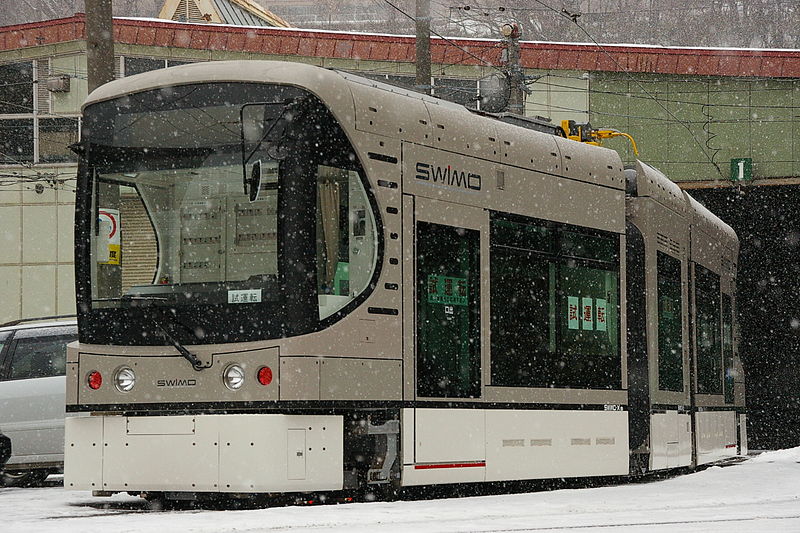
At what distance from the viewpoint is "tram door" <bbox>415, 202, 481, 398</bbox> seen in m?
11.3

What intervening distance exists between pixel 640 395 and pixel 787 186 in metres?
18.6

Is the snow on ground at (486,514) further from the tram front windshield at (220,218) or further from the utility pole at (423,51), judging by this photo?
the utility pole at (423,51)

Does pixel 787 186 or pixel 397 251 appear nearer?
pixel 397 251

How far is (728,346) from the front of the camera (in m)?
18.9

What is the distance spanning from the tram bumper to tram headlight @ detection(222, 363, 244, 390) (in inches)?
9.4

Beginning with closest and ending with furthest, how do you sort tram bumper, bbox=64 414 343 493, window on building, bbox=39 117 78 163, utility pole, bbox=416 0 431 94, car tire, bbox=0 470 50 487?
tram bumper, bbox=64 414 343 493, car tire, bbox=0 470 50 487, utility pole, bbox=416 0 431 94, window on building, bbox=39 117 78 163

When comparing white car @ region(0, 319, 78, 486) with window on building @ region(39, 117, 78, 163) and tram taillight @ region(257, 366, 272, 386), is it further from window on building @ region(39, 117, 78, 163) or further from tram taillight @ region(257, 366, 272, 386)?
window on building @ region(39, 117, 78, 163)

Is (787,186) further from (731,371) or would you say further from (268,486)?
(268,486)

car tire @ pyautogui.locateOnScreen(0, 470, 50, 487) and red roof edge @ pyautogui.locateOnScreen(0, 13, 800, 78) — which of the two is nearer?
car tire @ pyautogui.locateOnScreen(0, 470, 50, 487)

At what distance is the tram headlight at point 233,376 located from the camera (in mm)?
10299

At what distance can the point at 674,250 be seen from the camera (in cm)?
1579

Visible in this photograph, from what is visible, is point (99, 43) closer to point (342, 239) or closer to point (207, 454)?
point (342, 239)

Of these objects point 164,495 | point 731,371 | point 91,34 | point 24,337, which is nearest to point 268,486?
point 164,495

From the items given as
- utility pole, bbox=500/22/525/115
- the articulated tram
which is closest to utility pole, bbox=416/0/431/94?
utility pole, bbox=500/22/525/115
